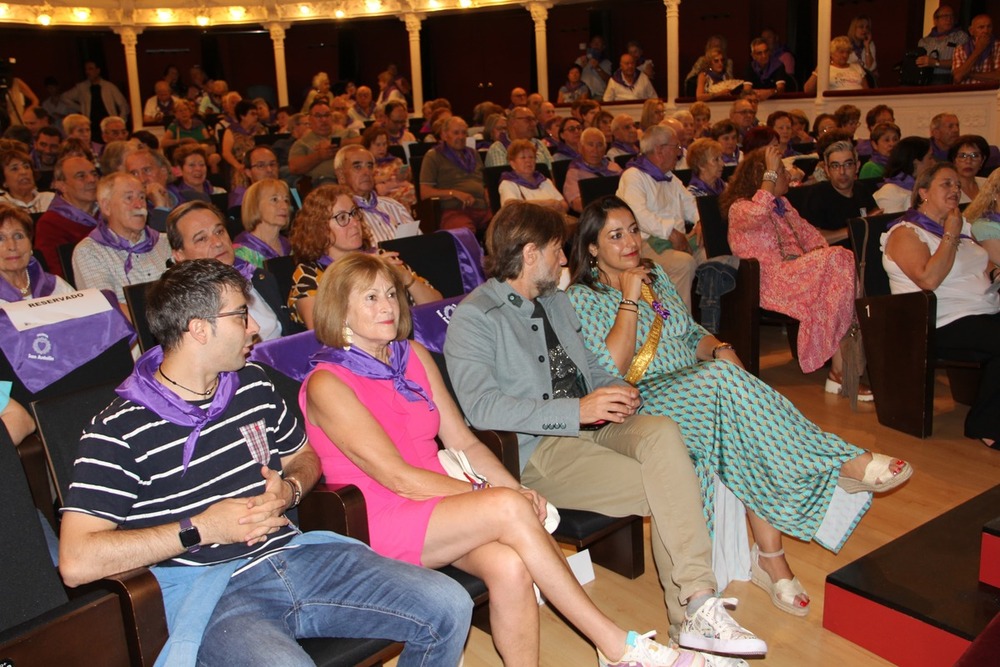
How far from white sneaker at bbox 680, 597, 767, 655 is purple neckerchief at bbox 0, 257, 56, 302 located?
2344mm

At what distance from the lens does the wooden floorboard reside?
2406 mm

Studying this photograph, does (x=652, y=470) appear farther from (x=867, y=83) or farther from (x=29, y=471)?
(x=867, y=83)

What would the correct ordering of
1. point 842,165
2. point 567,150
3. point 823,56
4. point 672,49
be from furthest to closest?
1. point 672,49
2. point 823,56
3. point 567,150
4. point 842,165

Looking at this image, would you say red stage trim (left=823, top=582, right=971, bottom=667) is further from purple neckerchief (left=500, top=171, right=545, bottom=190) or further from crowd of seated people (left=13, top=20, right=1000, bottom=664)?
purple neckerchief (left=500, top=171, right=545, bottom=190)

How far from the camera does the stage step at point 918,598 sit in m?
2.23

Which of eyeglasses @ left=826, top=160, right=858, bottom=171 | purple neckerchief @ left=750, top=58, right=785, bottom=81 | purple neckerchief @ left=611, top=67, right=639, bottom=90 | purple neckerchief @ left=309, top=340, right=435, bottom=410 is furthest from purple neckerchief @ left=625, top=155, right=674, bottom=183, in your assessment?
purple neckerchief @ left=611, top=67, right=639, bottom=90

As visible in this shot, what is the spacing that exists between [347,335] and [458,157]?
4.55 metres

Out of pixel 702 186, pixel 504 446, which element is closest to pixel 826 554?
pixel 504 446

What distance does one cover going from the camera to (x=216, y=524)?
1779mm

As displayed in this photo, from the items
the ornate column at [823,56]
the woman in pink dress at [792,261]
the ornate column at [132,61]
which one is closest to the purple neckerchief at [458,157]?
the woman in pink dress at [792,261]

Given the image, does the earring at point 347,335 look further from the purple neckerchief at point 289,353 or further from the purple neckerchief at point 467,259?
the purple neckerchief at point 467,259

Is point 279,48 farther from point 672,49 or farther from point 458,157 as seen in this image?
point 458,157

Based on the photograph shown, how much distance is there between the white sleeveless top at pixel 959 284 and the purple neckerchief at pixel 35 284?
3.28 meters

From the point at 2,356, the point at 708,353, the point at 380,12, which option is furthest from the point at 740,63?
the point at 2,356
